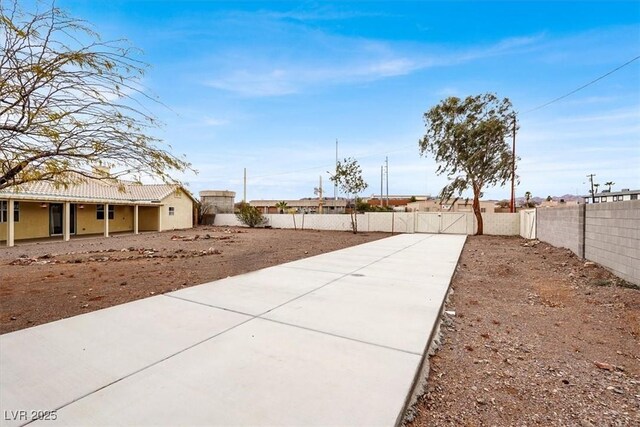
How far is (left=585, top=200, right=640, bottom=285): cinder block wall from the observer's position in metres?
5.95

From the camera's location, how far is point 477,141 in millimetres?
19672

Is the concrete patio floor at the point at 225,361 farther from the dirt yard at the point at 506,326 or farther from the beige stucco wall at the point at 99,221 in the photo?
the beige stucco wall at the point at 99,221

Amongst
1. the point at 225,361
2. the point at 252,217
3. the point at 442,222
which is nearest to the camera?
the point at 225,361

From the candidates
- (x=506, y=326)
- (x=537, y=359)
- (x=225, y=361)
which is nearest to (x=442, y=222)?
(x=506, y=326)

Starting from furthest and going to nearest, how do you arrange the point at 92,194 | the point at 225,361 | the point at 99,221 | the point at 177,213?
the point at 177,213
the point at 99,221
the point at 92,194
the point at 225,361

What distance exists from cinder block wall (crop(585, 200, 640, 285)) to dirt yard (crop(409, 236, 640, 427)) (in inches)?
20.6

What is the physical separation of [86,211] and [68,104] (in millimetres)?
19606

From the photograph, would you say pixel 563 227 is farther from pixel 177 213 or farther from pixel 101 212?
pixel 101 212

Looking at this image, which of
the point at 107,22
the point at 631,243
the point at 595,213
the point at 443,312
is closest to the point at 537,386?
the point at 443,312

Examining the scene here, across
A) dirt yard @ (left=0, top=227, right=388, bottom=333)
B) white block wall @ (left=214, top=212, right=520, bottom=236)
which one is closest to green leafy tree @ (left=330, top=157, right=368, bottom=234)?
white block wall @ (left=214, top=212, right=520, bottom=236)

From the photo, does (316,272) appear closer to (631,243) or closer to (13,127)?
(13,127)

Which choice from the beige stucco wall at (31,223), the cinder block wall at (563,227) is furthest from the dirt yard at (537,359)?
the beige stucco wall at (31,223)

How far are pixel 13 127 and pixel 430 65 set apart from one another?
13767 millimetres

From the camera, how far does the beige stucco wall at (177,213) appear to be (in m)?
23.2
